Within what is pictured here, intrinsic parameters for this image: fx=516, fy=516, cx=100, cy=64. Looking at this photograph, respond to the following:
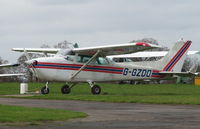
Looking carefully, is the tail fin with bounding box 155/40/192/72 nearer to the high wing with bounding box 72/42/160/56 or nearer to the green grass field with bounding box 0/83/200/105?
the green grass field with bounding box 0/83/200/105

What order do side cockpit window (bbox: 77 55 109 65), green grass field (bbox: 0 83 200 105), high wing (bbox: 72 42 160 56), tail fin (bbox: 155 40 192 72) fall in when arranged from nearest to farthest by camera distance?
green grass field (bbox: 0 83 200 105), high wing (bbox: 72 42 160 56), side cockpit window (bbox: 77 55 109 65), tail fin (bbox: 155 40 192 72)

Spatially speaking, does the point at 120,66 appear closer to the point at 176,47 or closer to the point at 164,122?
the point at 176,47

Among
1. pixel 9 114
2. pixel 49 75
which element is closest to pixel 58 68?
pixel 49 75

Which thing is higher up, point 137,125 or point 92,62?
point 92,62

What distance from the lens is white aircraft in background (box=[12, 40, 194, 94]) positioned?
27438 mm

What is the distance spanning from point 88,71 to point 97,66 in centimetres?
60

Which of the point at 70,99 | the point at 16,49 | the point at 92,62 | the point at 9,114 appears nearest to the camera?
the point at 9,114

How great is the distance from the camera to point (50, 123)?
1169 centimetres

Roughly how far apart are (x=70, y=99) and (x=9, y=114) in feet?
29.9

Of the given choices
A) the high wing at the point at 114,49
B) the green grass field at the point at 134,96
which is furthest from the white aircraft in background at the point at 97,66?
the green grass field at the point at 134,96

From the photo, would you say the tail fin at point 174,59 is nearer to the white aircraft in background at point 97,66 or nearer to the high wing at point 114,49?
the white aircraft in background at point 97,66

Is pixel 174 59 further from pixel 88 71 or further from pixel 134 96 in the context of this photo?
pixel 134 96

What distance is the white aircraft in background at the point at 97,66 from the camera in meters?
27.4

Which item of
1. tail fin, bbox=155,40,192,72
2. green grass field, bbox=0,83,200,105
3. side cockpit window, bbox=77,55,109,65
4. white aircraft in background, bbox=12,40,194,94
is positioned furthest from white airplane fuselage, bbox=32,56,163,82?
green grass field, bbox=0,83,200,105
